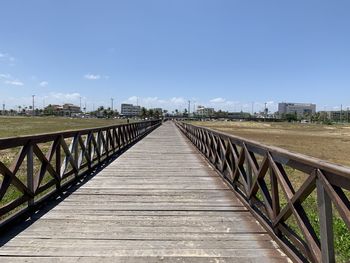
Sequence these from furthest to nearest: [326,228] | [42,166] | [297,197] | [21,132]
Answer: [21,132], [42,166], [297,197], [326,228]

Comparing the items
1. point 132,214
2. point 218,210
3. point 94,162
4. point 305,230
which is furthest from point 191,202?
point 94,162

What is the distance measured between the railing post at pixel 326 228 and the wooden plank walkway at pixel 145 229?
0.81 metres

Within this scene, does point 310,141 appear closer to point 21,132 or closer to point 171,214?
point 21,132

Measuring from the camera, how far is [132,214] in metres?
5.63

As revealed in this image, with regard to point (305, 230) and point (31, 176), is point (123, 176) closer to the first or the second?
point (31, 176)

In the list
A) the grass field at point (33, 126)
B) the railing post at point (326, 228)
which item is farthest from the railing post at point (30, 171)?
the grass field at point (33, 126)

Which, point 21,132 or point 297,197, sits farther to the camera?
point 21,132

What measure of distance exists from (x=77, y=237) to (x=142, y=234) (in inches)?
29.3

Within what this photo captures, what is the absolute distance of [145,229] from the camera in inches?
193

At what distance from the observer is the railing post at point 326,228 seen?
3.12m

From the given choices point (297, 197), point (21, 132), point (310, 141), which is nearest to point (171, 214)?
point (297, 197)

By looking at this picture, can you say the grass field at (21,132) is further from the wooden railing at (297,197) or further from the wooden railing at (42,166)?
the wooden railing at (297,197)

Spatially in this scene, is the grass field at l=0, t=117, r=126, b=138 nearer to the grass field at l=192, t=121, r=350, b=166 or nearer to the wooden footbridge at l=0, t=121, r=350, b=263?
the grass field at l=192, t=121, r=350, b=166

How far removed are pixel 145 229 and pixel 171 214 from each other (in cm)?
81
